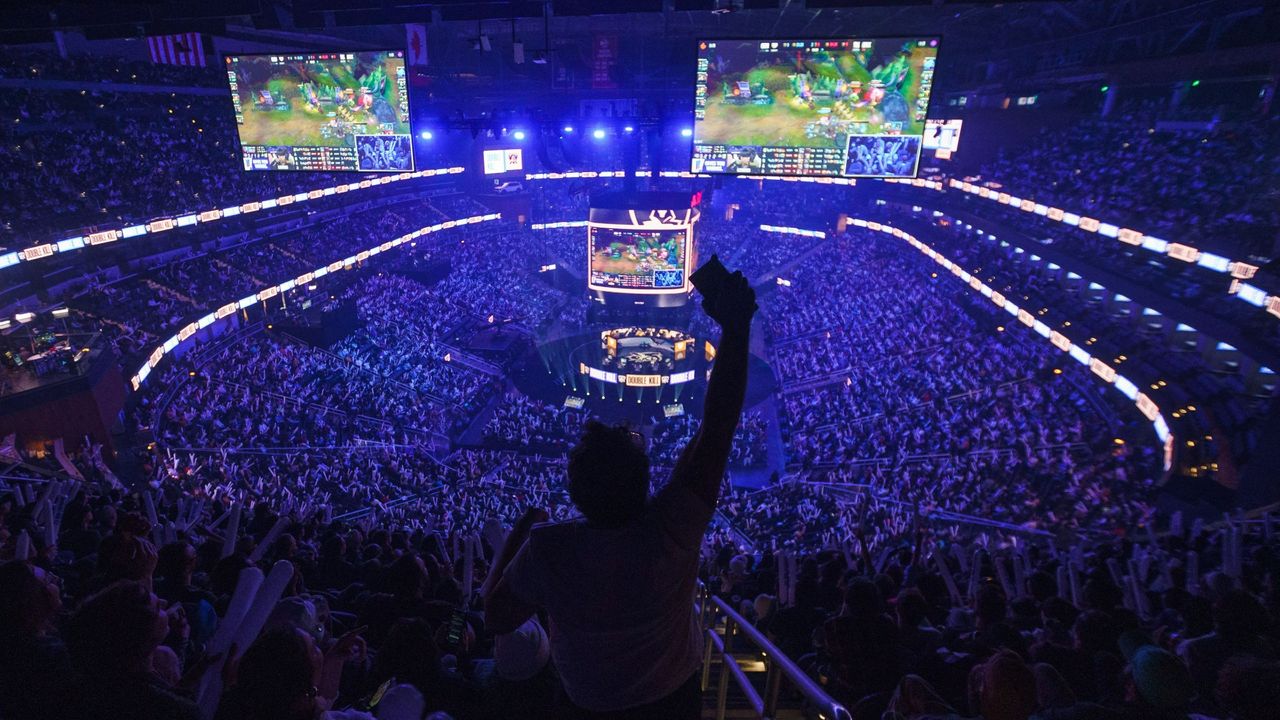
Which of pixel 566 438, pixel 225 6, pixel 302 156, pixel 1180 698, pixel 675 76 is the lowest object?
pixel 566 438

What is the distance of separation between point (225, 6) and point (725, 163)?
6.16m

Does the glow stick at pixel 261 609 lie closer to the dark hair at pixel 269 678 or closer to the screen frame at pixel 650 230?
the dark hair at pixel 269 678

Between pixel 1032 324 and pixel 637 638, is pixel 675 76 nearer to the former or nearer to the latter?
pixel 1032 324

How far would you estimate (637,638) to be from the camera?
60.3 inches

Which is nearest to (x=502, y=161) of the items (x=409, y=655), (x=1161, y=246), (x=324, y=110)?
(x=324, y=110)

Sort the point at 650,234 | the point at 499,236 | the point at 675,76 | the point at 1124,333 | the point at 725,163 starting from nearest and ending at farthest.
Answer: the point at 725,163 < the point at 1124,333 < the point at 650,234 < the point at 675,76 < the point at 499,236

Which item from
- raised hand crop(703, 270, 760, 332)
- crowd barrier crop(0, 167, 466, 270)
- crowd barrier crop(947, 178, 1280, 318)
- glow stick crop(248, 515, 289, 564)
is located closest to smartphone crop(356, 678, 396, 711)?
glow stick crop(248, 515, 289, 564)

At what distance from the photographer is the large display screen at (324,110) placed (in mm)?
8867

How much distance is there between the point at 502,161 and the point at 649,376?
23070 millimetres

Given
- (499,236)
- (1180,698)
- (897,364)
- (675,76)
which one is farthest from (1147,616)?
(499,236)

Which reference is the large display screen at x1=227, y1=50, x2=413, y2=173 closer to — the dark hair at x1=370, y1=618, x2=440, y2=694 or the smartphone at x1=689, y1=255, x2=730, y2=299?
the dark hair at x1=370, y1=618, x2=440, y2=694

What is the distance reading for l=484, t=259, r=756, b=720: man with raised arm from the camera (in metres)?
1.50

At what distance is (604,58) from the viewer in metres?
21.1

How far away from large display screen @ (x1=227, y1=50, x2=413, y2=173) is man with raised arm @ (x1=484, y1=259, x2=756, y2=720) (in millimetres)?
8894
